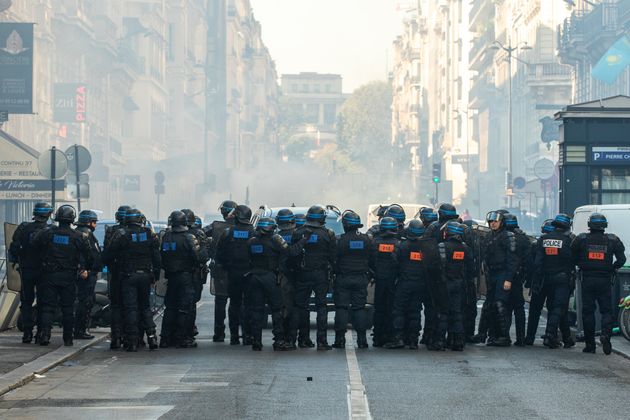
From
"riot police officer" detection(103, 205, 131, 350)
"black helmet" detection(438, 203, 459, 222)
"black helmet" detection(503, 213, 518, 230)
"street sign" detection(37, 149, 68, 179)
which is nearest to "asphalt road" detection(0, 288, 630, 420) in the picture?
"riot police officer" detection(103, 205, 131, 350)

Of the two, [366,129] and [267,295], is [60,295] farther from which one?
[366,129]

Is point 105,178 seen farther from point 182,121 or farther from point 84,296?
point 84,296

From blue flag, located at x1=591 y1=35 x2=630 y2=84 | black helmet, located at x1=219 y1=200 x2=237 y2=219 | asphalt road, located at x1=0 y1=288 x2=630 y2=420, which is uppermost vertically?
blue flag, located at x1=591 y1=35 x2=630 y2=84

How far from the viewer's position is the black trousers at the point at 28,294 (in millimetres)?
17469

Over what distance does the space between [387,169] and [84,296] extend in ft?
482

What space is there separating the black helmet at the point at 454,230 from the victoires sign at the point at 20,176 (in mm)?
21407

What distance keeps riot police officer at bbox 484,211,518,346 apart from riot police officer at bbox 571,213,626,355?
983 millimetres

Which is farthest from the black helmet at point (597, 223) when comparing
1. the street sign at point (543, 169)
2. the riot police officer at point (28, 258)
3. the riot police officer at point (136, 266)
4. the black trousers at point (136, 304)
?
the street sign at point (543, 169)

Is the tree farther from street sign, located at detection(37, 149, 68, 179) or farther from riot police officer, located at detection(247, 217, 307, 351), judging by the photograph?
riot police officer, located at detection(247, 217, 307, 351)

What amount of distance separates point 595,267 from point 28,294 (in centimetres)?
710

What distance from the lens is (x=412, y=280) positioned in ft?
57.8

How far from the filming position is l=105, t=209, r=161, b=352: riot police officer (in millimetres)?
17141

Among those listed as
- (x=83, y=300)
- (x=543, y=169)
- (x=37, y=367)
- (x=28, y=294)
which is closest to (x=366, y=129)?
(x=543, y=169)

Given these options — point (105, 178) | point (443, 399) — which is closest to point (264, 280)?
point (443, 399)
